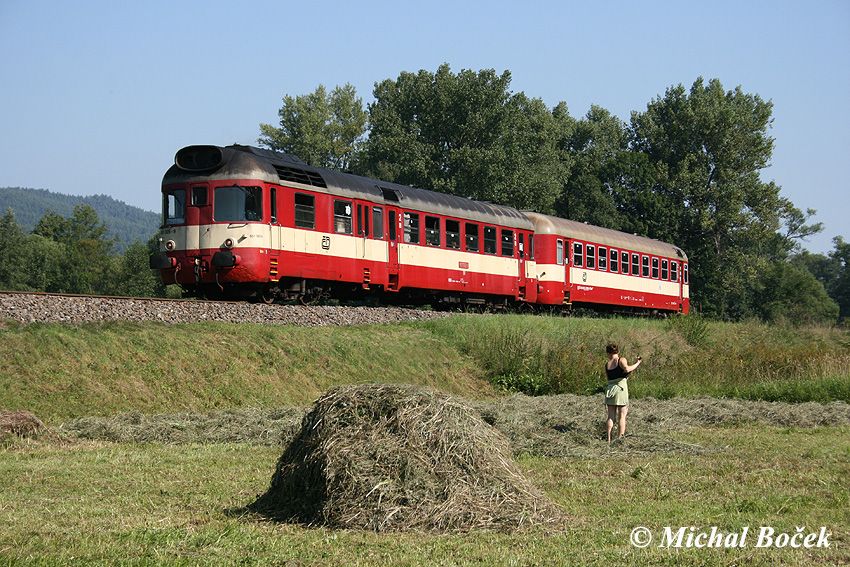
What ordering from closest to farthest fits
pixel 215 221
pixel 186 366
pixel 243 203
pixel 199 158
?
pixel 186 366 < pixel 243 203 < pixel 215 221 < pixel 199 158

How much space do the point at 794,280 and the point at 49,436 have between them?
79.6 meters

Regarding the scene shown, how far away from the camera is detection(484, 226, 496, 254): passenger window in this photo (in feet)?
117

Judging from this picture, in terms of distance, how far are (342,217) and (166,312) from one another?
6794mm

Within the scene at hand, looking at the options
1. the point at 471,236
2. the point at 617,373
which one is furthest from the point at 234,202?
the point at 617,373

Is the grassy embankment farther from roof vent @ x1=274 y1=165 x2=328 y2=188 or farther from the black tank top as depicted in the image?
the black tank top

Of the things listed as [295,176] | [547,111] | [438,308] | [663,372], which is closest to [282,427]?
[295,176]

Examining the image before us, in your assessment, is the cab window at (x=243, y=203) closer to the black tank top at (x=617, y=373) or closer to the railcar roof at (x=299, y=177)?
the railcar roof at (x=299, y=177)

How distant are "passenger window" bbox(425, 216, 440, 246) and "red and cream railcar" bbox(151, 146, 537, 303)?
31mm

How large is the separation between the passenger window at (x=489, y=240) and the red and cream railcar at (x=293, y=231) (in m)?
1.76

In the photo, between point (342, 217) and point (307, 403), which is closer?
point (307, 403)

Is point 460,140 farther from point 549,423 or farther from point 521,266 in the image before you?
point 549,423

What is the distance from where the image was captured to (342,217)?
28734 millimetres

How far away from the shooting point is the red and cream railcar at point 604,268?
1528 inches

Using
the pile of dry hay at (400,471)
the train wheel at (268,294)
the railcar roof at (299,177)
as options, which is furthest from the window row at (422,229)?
the pile of dry hay at (400,471)
